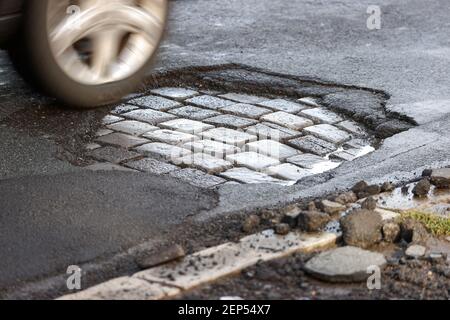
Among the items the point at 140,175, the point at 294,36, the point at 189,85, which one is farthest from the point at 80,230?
the point at 294,36

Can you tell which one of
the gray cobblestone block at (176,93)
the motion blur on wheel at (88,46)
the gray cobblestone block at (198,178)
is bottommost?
the gray cobblestone block at (198,178)

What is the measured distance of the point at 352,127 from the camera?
6273 mm

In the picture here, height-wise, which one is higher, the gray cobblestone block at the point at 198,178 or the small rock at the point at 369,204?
the small rock at the point at 369,204

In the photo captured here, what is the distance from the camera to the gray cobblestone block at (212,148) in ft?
18.8

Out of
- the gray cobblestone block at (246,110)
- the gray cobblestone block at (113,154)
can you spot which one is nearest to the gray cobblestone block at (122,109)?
the gray cobblestone block at (246,110)

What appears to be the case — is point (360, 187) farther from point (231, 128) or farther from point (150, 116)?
point (150, 116)

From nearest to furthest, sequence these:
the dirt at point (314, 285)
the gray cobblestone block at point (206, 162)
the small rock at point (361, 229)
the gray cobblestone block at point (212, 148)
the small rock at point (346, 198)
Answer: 1. the dirt at point (314, 285)
2. the small rock at point (361, 229)
3. the small rock at point (346, 198)
4. the gray cobblestone block at point (206, 162)
5. the gray cobblestone block at point (212, 148)

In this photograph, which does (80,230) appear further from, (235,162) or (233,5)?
(233,5)

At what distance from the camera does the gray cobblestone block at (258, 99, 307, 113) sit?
6.57 m

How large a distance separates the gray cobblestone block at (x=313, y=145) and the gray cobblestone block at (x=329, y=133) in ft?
0.18

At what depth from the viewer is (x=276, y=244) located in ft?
14.1

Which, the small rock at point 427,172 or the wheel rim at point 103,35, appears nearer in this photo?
the small rock at point 427,172

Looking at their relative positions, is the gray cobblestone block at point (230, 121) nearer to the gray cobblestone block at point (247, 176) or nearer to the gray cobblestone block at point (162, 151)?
the gray cobblestone block at point (162, 151)
